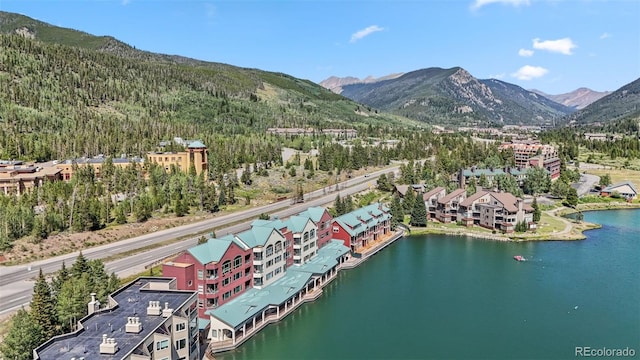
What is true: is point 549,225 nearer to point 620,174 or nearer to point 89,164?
point 620,174

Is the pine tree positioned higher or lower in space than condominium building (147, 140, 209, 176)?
lower

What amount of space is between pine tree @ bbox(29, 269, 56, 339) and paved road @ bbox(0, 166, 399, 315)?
6355 mm

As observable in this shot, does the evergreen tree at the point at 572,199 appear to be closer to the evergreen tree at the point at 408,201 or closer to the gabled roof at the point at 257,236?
the evergreen tree at the point at 408,201

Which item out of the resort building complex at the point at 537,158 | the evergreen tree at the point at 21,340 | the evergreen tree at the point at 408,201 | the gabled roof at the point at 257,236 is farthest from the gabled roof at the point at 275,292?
the resort building complex at the point at 537,158

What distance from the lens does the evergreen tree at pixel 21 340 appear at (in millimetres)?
26562

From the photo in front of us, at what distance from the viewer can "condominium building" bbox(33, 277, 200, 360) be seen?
21.5 m

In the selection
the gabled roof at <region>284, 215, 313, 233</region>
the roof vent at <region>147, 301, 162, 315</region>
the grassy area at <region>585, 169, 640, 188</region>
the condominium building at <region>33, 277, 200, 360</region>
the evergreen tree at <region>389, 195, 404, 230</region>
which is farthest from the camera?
the grassy area at <region>585, 169, 640, 188</region>

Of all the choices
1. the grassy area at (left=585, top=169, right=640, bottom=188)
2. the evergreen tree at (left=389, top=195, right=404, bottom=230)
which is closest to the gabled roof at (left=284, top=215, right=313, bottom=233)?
the evergreen tree at (left=389, top=195, right=404, bottom=230)

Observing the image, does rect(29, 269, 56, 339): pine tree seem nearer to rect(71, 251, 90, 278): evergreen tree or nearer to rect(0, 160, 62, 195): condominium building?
rect(71, 251, 90, 278): evergreen tree

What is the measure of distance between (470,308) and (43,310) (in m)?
31.7

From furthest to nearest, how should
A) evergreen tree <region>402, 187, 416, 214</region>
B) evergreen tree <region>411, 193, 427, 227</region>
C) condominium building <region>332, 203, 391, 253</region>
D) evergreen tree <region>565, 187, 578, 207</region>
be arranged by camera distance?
1. evergreen tree <region>565, 187, 578, 207</region>
2. evergreen tree <region>402, 187, 416, 214</region>
3. evergreen tree <region>411, 193, 427, 227</region>
4. condominium building <region>332, 203, 391, 253</region>

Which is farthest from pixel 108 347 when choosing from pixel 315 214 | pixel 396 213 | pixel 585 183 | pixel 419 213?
pixel 585 183

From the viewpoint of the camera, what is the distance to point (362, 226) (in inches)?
2206

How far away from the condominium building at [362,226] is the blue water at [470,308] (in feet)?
9.06
